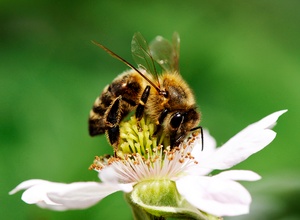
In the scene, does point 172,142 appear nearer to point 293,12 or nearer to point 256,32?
point 256,32

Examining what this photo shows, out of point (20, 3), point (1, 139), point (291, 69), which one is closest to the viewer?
point (1, 139)

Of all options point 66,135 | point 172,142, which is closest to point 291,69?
point 66,135

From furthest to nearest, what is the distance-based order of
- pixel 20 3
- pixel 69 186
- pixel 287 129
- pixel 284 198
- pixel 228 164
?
pixel 20 3, pixel 287 129, pixel 284 198, pixel 228 164, pixel 69 186

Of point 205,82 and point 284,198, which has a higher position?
point 205,82

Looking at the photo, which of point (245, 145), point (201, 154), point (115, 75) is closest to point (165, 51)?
point (201, 154)

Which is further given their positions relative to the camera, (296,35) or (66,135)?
(296,35)

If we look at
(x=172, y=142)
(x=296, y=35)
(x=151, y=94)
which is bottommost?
(x=172, y=142)

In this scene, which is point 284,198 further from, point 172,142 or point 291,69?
point 291,69

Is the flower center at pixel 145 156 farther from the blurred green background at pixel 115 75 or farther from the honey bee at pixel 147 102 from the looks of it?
the blurred green background at pixel 115 75

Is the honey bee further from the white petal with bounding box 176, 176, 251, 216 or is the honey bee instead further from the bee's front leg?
the white petal with bounding box 176, 176, 251, 216
